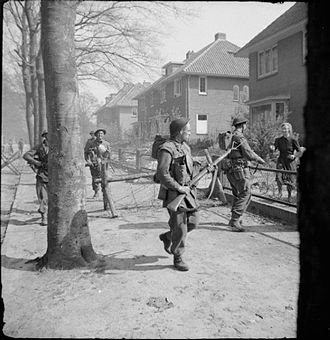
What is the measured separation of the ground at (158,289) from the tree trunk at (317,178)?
5.40ft

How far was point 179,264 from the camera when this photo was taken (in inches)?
167

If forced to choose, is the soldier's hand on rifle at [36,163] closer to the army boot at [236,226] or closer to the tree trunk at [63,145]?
the tree trunk at [63,145]

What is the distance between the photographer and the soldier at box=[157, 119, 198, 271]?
409 centimetres

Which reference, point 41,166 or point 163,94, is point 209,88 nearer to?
point 163,94

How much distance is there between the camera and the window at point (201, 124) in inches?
1188

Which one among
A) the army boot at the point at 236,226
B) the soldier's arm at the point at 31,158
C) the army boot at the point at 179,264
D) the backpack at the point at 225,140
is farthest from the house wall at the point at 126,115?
the army boot at the point at 179,264

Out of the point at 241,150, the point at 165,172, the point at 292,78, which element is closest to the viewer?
the point at 165,172

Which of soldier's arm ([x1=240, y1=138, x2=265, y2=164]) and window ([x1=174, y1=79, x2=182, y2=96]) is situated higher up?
window ([x1=174, y1=79, x2=182, y2=96])

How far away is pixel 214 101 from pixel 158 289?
28182 mm

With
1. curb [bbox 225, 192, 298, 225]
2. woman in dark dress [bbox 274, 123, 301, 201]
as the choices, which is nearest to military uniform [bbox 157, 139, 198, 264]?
curb [bbox 225, 192, 298, 225]

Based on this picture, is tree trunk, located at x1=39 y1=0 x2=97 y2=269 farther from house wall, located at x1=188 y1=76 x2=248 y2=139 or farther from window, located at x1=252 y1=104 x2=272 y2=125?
house wall, located at x1=188 y1=76 x2=248 y2=139

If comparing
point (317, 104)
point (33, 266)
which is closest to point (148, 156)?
point (33, 266)

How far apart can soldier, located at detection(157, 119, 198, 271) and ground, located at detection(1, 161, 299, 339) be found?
0.42 metres

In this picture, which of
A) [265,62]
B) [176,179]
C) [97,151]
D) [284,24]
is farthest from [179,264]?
[265,62]
